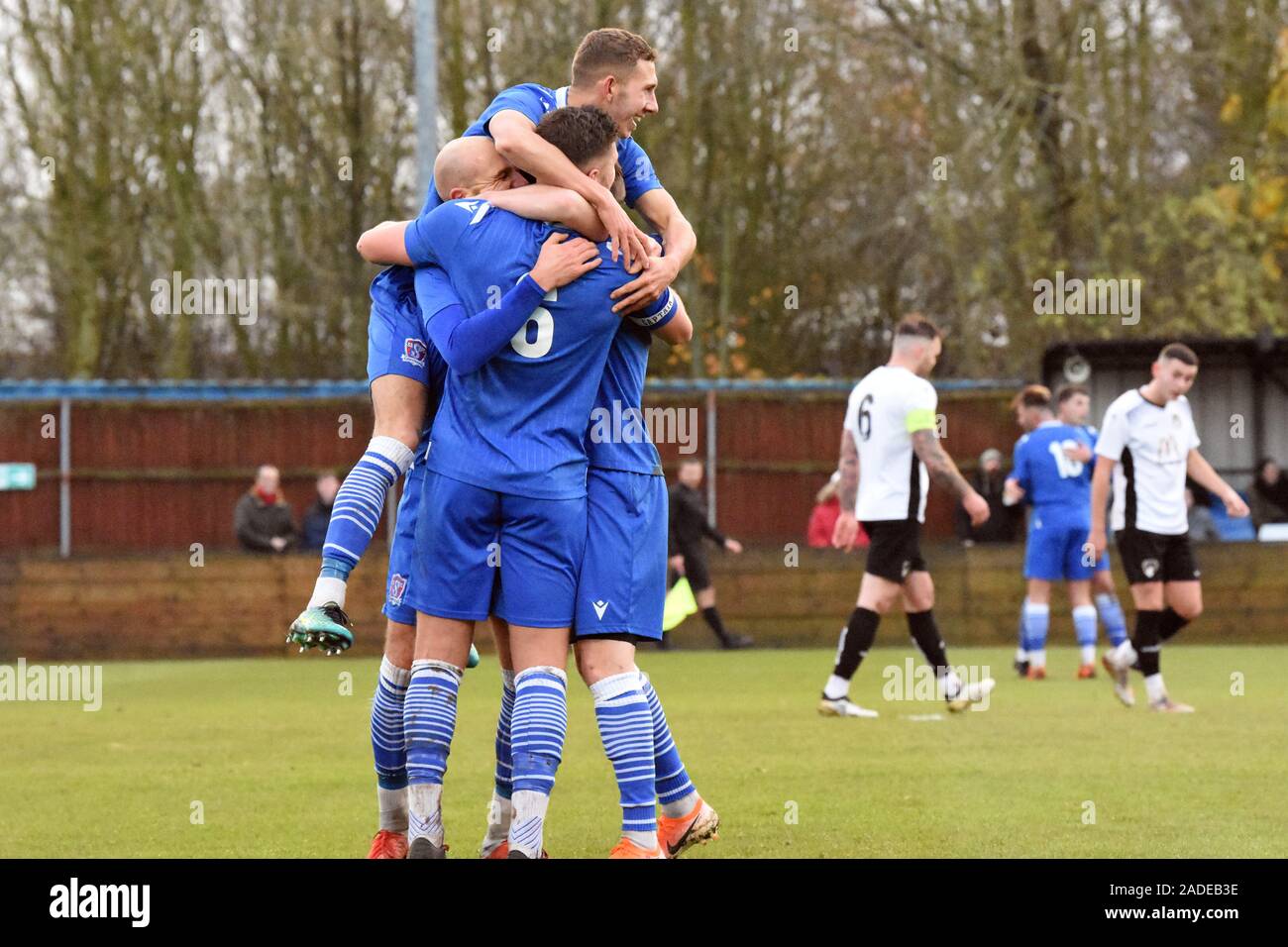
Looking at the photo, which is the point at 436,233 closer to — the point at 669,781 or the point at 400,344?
the point at 400,344

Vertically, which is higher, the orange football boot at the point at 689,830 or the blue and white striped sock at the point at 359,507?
the blue and white striped sock at the point at 359,507

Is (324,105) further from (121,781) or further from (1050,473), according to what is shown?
(121,781)

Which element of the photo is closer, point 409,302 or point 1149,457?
point 409,302

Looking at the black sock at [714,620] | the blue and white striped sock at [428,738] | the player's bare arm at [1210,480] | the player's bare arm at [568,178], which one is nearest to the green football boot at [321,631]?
the blue and white striped sock at [428,738]

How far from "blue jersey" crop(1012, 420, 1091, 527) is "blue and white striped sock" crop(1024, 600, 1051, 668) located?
691 millimetres

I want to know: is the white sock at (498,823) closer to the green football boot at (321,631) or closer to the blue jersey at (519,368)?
the green football boot at (321,631)

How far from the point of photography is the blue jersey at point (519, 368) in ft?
18.7

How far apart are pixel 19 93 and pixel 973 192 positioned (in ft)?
41.2

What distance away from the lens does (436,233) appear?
5766 millimetres

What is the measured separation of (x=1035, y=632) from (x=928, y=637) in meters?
3.63

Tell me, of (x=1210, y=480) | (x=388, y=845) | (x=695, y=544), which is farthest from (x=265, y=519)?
(x=388, y=845)

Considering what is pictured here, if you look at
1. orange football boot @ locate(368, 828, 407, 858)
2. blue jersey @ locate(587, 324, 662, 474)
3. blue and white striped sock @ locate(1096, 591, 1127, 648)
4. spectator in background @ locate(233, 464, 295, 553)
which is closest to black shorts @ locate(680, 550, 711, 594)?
spectator in background @ locate(233, 464, 295, 553)

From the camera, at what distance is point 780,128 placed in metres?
27.2
